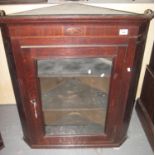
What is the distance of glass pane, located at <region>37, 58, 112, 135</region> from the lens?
109 cm

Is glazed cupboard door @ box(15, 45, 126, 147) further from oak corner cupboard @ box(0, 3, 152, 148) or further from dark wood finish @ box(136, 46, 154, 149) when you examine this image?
dark wood finish @ box(136, 46, 154, 149)

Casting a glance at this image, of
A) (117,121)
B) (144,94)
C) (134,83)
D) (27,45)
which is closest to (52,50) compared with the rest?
(27,45)

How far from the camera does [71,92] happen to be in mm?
1235

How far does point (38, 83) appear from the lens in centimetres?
109

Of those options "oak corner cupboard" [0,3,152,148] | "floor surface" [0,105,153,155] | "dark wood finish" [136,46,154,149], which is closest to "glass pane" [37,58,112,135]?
"oak corner cupboard" [0,3,152,148]

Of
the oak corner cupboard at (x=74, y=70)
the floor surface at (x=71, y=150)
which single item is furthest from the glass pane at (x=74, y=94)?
the floor surface at (x=71, y=150)

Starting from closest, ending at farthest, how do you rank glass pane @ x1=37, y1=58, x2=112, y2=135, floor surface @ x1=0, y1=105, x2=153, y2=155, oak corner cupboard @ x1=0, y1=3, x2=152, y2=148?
oak corner cupboard @ x1=0, y1=3, x2=152, y2=148 < glass pane @ x1=37, y1=58, x2=112, y2=135 < floor surface @ x1=0, y1=105, x2=153, y2=155

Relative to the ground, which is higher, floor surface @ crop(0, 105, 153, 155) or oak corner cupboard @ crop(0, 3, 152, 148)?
oak corner cupboard @ crop(0, 3, 152, 148)

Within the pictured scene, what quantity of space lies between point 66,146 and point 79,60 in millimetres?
642

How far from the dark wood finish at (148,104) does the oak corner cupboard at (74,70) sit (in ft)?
0.61

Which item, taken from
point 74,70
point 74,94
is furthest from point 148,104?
point 74,70

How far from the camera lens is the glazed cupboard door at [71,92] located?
97cm

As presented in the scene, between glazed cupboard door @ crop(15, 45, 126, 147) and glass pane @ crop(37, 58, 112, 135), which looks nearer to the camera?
glazed cupboard door @ crop(15, 45, 126, 147)

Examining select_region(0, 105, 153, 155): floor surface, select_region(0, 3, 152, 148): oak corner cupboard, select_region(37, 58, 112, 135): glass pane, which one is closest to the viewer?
select_region(0, 3, 152, 148): oak corner cupboard
